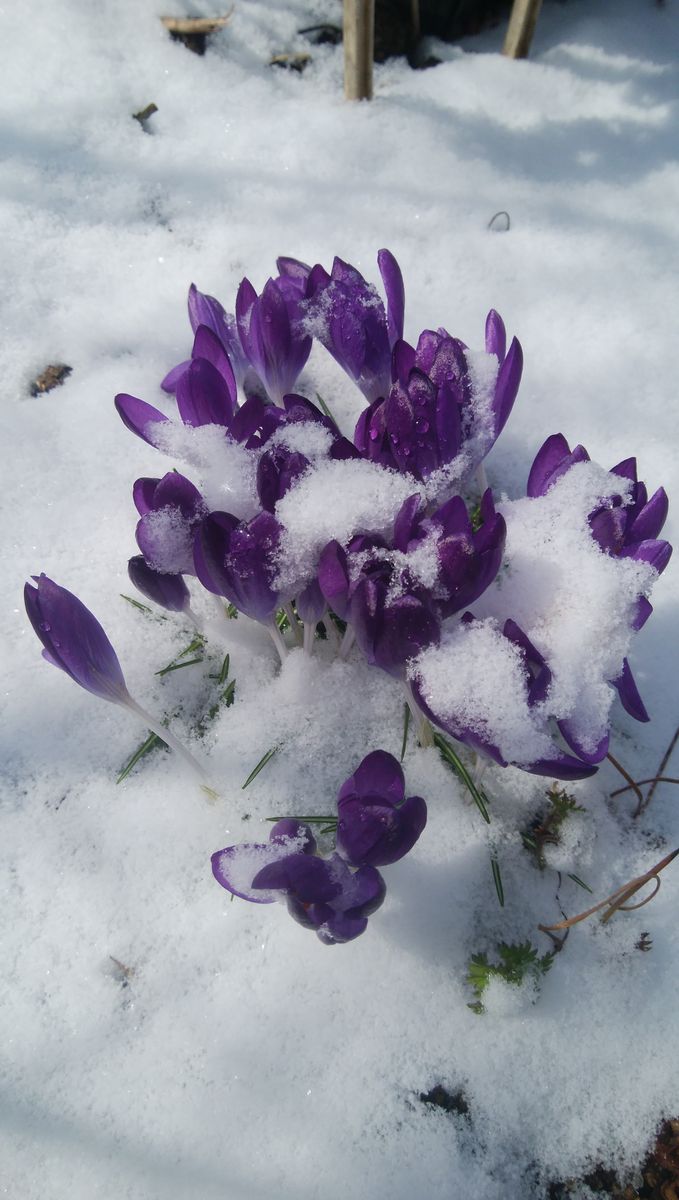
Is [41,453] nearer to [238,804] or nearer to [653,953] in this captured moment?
[238,804]

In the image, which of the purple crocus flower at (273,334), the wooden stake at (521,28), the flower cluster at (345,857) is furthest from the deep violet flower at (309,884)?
the wooden stake at (521,28)

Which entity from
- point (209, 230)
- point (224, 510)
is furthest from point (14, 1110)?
point (209, 230)

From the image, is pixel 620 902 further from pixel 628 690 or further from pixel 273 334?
pixel 273 334

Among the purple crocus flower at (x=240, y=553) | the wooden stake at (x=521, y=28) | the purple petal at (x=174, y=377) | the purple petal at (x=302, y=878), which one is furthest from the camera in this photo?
the wooden stake at (x=521, y=28)

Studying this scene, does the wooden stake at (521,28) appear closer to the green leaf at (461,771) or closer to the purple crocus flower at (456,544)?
the purple crocus flower at (456,544)

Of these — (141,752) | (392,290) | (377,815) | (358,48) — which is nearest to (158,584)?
(141,752)

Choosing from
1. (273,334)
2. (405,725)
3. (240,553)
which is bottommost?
(405,725)

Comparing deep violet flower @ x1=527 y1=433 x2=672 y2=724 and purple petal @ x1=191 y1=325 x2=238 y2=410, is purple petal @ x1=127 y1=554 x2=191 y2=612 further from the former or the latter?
deep violet flower @ x1=527 y1=433 x2=672 y2=724
